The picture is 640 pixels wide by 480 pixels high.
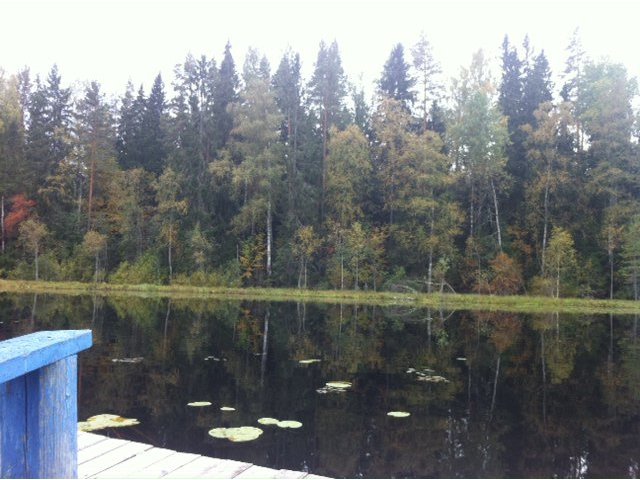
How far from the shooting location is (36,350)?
1.92 meters

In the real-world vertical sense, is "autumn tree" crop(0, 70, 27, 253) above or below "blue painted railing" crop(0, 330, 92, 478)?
above

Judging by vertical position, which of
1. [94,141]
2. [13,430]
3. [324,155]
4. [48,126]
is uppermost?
[48,126]

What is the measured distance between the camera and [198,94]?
36.2 m

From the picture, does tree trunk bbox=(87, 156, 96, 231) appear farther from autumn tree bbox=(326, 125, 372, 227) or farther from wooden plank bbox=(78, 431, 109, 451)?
wooden plank bbox=(78, 431, 109, 451)

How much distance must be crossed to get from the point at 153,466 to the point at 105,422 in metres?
3.14

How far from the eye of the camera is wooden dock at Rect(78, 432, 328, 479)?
11.5 feet

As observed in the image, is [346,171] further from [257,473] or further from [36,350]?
[36,350]

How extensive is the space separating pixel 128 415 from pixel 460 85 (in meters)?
32.6

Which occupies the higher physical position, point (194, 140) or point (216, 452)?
point (194, 140)

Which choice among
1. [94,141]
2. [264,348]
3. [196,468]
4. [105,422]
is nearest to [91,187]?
[94,141]

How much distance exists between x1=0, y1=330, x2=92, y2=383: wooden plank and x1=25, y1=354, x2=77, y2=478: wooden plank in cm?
5

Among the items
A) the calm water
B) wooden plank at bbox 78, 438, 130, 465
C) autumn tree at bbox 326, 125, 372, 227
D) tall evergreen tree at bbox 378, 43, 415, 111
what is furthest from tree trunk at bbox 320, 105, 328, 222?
wooden plank at bbox 78, 438, 130, 465

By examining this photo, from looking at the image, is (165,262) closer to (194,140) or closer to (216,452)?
(194,140)

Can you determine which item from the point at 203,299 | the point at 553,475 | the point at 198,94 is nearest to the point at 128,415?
the point at 553,475
